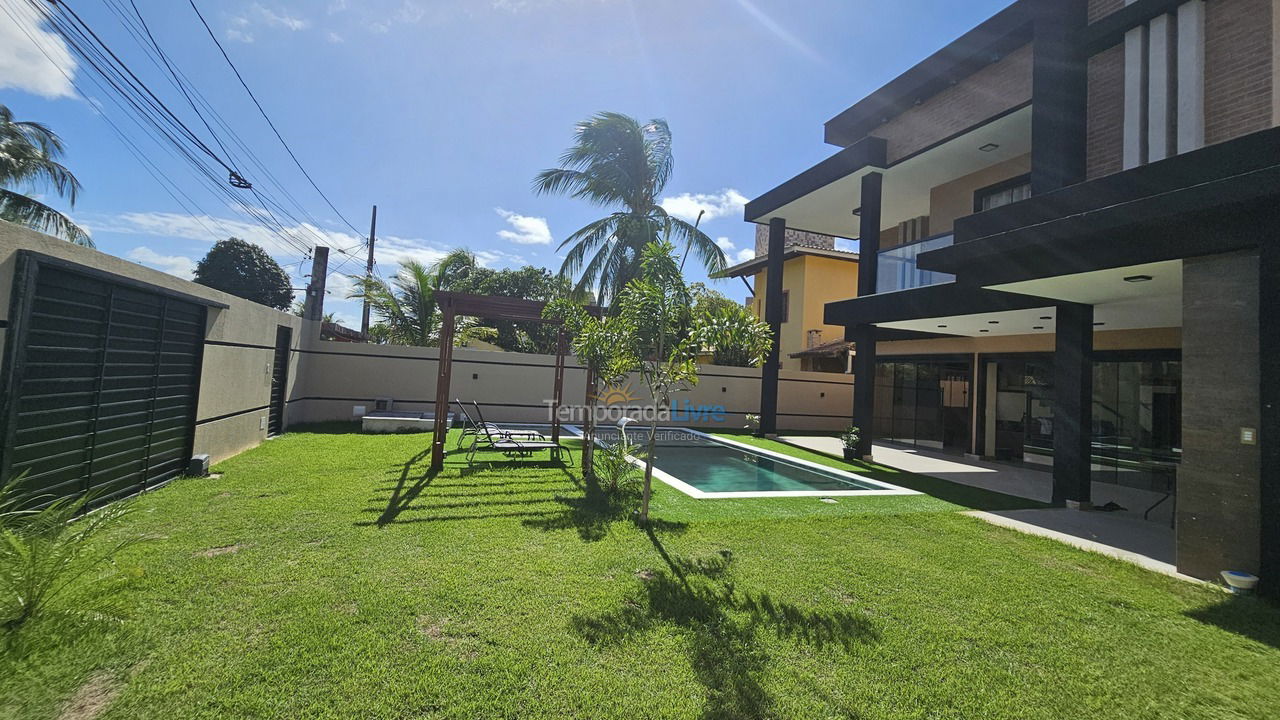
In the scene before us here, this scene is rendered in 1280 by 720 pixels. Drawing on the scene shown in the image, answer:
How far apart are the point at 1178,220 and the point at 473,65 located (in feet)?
37.5

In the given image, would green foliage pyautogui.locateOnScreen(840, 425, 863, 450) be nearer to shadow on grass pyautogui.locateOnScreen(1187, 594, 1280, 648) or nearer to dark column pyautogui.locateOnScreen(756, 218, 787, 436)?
dark column pyautogui.locateOnScreen(756, 218, 787, 436)

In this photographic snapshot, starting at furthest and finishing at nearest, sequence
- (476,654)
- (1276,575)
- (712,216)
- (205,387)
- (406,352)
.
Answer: (712,216)
(406,352)
(205,387)
(1276,575)
(476,654)

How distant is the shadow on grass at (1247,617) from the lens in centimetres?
346

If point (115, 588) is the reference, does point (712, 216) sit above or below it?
above

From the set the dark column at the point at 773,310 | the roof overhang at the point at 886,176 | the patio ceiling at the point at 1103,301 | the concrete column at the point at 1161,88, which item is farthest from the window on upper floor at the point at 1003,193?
the dark column at the point at 773,310

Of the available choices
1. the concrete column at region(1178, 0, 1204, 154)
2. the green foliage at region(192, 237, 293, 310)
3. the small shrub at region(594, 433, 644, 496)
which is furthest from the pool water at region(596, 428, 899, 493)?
the green foliage at region(192, 237, 293, 310)

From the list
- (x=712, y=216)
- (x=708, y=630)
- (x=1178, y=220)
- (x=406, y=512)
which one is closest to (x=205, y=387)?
(x=406, y=512)

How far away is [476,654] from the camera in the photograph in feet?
8.99

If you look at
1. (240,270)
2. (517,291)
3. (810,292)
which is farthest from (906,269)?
(240,270)

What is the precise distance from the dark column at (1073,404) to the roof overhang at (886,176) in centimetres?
386

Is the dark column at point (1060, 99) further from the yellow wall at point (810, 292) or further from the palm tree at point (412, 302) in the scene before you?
the palm tree at point (412, 302)

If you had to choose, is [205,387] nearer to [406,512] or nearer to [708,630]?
[406,512]

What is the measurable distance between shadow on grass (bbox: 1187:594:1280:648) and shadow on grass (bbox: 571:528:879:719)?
267cm

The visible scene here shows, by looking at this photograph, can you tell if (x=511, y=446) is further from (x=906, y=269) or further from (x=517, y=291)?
(x=517, y=291)
